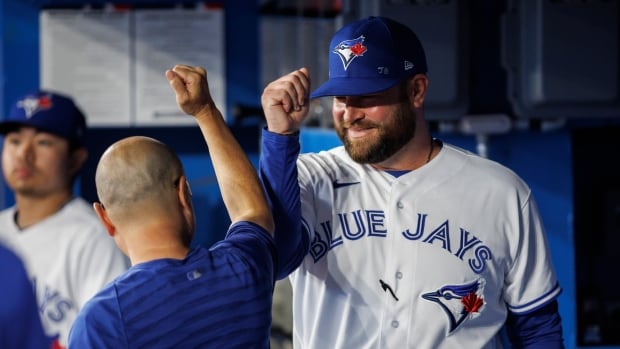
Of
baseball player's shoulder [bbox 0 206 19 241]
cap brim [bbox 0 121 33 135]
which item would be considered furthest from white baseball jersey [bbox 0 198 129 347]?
cap brim [bbox 0 121 33 135]

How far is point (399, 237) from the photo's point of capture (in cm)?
270

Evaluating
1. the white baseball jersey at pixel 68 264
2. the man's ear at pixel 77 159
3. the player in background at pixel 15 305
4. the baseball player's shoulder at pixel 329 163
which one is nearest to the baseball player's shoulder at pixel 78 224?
the white baseball jersey at pixel 68 264

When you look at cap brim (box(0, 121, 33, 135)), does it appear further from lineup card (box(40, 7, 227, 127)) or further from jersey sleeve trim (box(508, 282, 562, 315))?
jersey sleeve trim (box(508, 282, 562, 315))

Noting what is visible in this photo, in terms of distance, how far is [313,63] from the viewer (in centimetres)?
504

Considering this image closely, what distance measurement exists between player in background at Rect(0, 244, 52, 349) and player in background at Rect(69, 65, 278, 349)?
60cm

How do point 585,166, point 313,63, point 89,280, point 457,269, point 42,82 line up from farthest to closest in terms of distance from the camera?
1. point 42,82
2. point 313,63
3. point 585,166
4. point 89,280
5. point 457,269

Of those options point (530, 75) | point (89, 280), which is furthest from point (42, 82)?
point (530, 75)

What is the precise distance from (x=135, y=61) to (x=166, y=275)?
3.51 meters

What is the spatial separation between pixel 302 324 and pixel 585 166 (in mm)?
1942

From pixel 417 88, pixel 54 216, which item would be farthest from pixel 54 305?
pixel 417 88

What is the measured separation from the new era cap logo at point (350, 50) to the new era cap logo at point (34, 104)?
1.75 m

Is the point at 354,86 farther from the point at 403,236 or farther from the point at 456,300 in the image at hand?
the point at 456,300

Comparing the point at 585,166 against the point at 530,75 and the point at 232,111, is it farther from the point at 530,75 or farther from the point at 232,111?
the point at 232,111

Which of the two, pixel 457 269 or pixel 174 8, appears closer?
pixel 457 269
